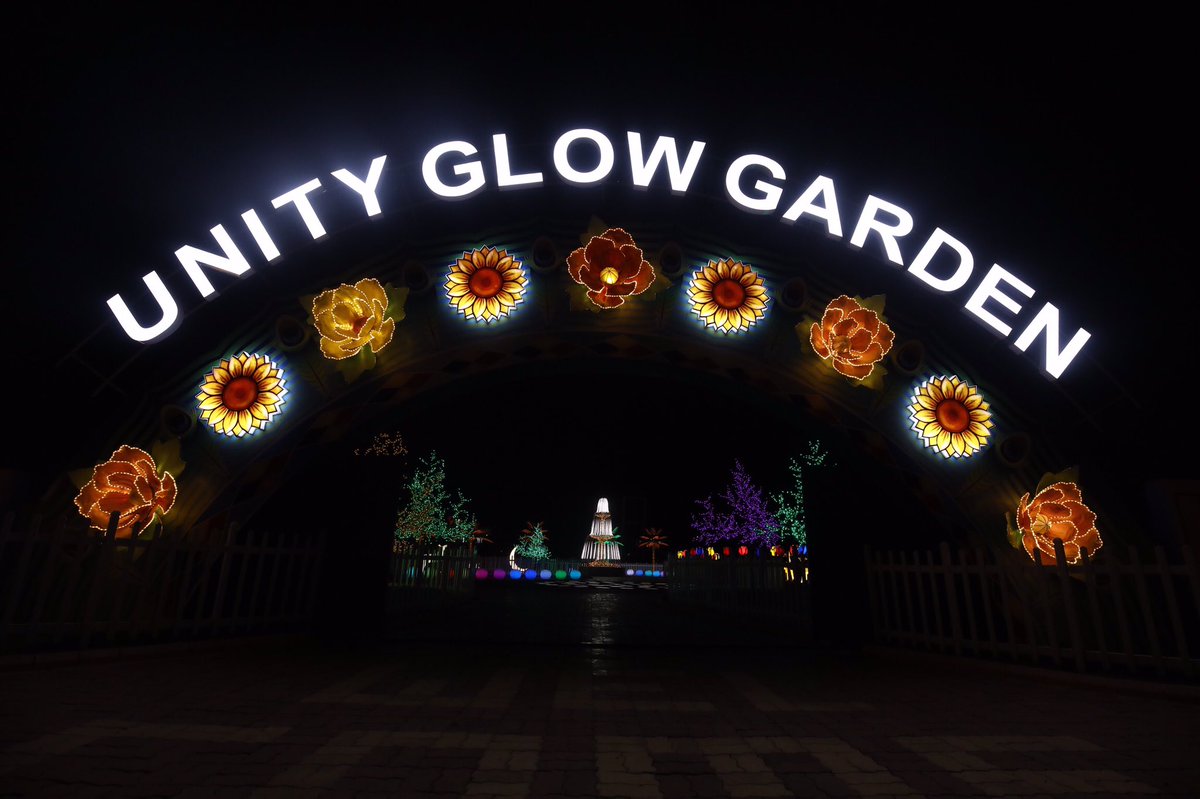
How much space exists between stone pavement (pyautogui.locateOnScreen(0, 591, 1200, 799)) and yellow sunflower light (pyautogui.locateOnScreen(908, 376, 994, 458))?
11.0 ft

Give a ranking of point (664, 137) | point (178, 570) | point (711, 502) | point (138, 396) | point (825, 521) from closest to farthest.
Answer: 1. point (178, 570)
2. point (138, 396)
3. point (825, 521)
4. point (664, 137)
5. point (711, 502)

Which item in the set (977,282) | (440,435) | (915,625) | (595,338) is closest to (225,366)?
(595,338)

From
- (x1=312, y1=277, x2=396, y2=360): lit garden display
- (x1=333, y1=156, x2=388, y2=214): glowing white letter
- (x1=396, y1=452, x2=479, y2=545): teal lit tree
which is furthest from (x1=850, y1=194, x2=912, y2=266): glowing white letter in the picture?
(x1=396, y1=452, x2=479, y2=545): teal lit tree

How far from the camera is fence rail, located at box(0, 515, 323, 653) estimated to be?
6398mm

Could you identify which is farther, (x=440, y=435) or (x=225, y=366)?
(x=440, y=435)

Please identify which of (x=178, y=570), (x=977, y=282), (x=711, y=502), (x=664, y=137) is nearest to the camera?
(x=178, y=570)

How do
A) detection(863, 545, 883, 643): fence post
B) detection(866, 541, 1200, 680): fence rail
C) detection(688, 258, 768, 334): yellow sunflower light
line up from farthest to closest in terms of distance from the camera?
detection(688, 258, 768, 334): yellow sunflower light < detection(863, 545, 883, 643): fence post < detection(866, 541, 1200, 680): fence rail

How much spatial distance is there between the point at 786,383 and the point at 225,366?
898 centimetres

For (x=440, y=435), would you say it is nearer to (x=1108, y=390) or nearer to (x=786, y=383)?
(x=786, y=383)

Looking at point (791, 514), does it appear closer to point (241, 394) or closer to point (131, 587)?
point (241, 394)

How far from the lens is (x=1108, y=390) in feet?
31.3

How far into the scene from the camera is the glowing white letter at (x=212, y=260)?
9.16 metres

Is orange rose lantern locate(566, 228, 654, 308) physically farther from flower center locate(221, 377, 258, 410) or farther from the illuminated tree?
the illuminated tree

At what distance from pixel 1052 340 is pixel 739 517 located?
32.6m
